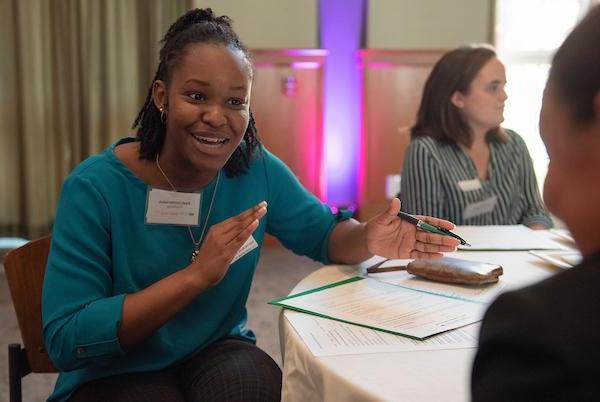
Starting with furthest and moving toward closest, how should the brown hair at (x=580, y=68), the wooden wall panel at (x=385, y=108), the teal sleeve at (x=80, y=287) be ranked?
the wooden wall panel at (x=385, y=108), the teal sleeve at (x=80, y=287), the brown hair at (x=580, y=68)

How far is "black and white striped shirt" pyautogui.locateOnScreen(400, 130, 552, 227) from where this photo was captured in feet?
8.15

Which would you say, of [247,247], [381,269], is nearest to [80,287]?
[247,247]

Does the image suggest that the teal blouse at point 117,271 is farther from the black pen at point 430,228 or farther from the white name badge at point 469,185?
the white name badge at point 469,185

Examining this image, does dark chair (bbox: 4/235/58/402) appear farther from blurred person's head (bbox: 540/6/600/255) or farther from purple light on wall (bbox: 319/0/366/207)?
purple light on wall (bbox: 319/0/366/207)

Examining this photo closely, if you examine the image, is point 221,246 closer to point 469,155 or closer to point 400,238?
point 400,238

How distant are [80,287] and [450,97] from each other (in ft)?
6.19

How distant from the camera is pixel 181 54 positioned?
147 centimetres

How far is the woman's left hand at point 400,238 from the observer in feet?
4.93

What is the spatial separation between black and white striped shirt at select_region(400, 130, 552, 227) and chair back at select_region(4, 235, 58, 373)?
151 centimetres

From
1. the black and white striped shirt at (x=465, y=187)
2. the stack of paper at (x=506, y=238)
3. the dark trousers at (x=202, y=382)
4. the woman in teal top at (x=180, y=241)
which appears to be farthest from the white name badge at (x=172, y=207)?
the black and white striped shirt at (x=465, y=187)

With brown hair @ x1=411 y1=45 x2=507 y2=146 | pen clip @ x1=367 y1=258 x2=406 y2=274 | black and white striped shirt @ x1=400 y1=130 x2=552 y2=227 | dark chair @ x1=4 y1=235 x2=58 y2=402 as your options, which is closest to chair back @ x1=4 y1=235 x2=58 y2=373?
dark chair @ x1=4 y1=235 x2=58 y2=402

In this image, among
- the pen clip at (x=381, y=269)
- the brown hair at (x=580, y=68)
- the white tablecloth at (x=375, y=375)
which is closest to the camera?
the brown hair at (x=580, y=68)

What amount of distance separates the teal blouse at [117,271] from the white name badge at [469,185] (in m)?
0.98

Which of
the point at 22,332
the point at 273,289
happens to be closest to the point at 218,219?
the point at 22,332
